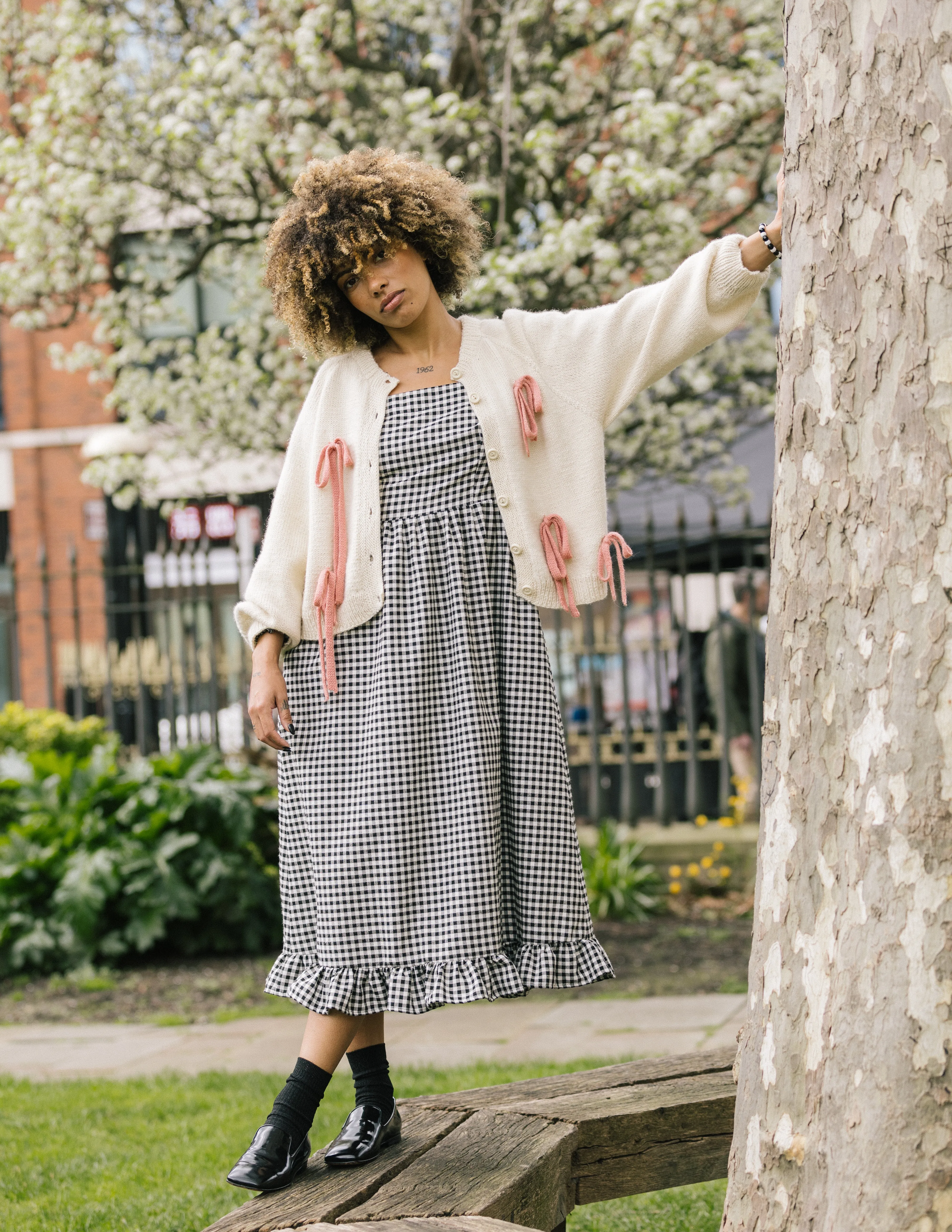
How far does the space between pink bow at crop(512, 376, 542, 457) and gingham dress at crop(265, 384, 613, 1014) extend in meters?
0.09

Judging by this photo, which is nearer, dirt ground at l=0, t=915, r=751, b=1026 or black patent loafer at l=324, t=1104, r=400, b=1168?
black patent loafer at l=324, t=1104, r=400, b=1168

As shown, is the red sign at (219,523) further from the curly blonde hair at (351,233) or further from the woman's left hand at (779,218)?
the woman's left hand at (779,218)

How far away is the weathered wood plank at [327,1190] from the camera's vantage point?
6.81ft

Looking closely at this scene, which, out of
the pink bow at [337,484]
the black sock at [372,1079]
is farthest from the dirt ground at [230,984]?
the pink bow at [337,484]

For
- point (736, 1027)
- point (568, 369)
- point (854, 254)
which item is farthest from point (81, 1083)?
point (854, 254)

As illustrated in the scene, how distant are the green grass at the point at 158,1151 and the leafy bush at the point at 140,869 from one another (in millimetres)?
1860

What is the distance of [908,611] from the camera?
162cm

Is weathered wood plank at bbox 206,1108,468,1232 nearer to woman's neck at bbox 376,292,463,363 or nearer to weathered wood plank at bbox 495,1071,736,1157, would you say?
weathered wood plank at bbox 495,1071,736,1157

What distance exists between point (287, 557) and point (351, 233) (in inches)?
25.4

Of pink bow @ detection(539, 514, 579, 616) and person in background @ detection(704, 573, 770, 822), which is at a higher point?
pink bow @ detection(539, 514, 579, 616)

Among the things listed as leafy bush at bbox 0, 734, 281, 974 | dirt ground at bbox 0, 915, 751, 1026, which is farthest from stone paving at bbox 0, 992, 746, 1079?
leafy bush at bbox 0, 734, 281, 974

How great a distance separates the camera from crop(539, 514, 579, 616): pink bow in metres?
2.49

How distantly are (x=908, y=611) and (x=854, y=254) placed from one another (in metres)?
0.48

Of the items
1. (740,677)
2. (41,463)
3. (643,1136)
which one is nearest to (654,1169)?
(643,1136)
